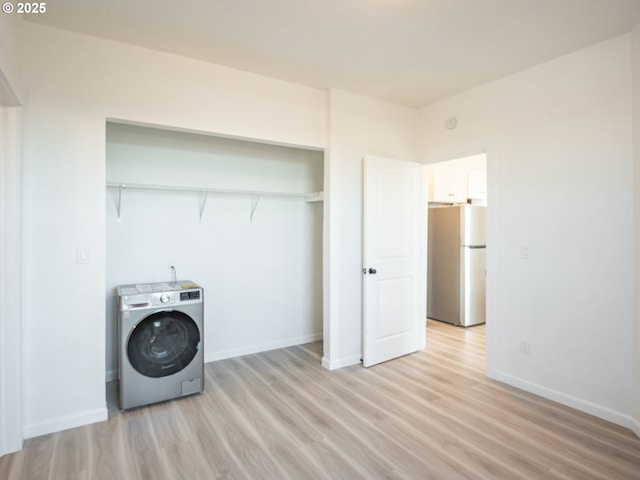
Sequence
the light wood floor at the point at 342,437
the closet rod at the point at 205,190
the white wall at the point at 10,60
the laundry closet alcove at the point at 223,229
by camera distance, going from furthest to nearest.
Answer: the laundry closet alcove at the point at 223,229, the closet rod at the point at 205,190, the light wood floor at the point at 342,437, the white wall at the point at 10,60

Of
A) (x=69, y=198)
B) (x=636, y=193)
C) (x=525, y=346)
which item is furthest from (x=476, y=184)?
(x=69, y=198)

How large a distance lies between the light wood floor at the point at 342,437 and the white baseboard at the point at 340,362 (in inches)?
8.3

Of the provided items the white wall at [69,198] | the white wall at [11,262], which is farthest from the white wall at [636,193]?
the white wall at [11,262]

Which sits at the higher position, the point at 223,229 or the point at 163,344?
the point at 223,229

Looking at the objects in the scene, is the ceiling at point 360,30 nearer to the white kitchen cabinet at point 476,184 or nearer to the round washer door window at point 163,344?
the round washer door window at point 163,344

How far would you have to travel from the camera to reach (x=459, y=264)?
497cm

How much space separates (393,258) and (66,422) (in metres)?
2.88

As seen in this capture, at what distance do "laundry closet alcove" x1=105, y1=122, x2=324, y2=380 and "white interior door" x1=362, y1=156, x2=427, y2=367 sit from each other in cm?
71

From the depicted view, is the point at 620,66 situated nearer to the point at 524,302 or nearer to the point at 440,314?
the point at 524,302

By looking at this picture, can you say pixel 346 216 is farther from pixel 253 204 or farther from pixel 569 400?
pixel 569 400

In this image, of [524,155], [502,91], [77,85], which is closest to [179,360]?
[77,85]

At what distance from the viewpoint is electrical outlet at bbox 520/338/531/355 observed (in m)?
3.01

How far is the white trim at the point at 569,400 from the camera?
97.3 inches

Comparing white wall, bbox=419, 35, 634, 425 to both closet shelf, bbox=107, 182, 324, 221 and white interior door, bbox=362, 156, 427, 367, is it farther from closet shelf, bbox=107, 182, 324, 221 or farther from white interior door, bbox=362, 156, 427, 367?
closet shelf, bbox=107, 182, 324, 221
